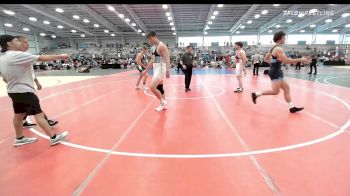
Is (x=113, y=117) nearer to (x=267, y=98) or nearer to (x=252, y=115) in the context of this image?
(x=252, y=115)

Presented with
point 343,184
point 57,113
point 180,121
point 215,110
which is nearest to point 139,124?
point 180,121

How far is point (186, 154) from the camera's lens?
331 centimetres

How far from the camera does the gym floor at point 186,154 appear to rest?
2512 millimetres

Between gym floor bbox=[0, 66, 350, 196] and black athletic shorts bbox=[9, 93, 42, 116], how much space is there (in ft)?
2.11

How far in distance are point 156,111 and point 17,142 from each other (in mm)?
3155

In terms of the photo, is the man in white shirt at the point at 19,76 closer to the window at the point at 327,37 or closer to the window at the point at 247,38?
the window at the point at 247,38

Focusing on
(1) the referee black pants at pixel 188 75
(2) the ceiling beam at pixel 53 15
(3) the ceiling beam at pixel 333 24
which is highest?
(2) the ceiling beam at pixel 53 15

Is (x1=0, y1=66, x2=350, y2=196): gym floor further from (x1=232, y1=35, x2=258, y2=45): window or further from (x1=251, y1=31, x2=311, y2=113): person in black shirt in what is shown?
(x1=232, y1=35, x2=258, y2=45): window

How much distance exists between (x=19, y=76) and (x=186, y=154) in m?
2.98

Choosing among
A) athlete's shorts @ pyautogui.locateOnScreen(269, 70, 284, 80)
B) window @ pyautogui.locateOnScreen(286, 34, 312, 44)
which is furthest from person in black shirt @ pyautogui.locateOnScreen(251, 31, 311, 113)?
window @ pyautogui.locateOnScreen(286, 34, 312, 44)

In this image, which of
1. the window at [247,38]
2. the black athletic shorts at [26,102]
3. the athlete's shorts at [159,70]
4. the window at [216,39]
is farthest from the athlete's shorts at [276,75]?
the window at [247,38]

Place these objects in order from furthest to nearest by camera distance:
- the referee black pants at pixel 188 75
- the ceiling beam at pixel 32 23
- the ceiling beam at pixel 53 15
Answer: the ceiling beam at pixel 32 23 → the ceiling beam at pixel 53 15 → the referee black pants at pixel 188 75

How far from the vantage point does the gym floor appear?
251cm

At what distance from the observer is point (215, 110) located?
590cm
